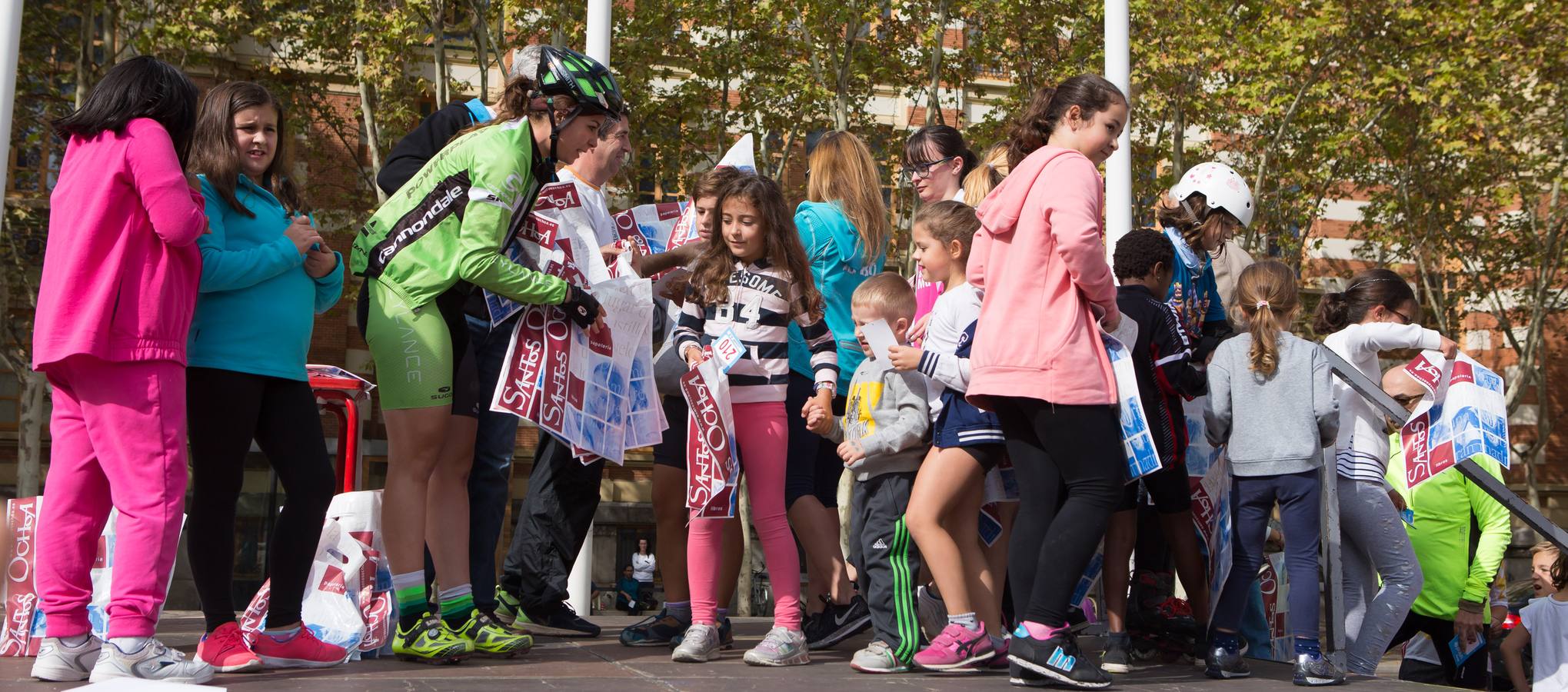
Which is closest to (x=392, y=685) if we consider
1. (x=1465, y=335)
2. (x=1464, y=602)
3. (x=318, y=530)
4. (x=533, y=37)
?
(x=318, y=530)

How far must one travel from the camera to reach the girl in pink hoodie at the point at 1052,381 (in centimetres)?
436

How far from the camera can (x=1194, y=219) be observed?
5.91 meters

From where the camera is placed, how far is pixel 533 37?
19766 mm

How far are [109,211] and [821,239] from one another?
9.34 feet

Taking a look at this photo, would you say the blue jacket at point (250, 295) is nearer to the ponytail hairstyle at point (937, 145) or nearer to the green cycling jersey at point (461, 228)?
the green cycling jersey at point (461, 228)

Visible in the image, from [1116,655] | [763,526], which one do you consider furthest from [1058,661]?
[763,526]

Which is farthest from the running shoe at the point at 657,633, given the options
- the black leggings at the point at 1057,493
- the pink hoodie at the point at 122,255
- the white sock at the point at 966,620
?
the pink hoodie at the point at 122,255

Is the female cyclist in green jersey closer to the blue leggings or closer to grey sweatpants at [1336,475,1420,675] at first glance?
the blue leggings

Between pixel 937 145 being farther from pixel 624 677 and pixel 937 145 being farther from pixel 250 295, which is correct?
pixel 250 295

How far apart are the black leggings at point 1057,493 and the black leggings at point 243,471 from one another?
2280 mm

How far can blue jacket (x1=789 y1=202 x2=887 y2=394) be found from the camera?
5941 millimetres

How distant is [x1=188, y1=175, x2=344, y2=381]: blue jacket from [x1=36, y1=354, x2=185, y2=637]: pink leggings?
0.77ft

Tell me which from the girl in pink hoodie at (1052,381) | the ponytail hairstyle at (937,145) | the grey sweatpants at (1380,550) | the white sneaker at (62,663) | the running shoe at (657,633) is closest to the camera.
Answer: the white sneaker at (62,663)

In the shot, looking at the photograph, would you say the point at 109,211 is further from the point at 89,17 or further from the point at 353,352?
the point at 353,352
